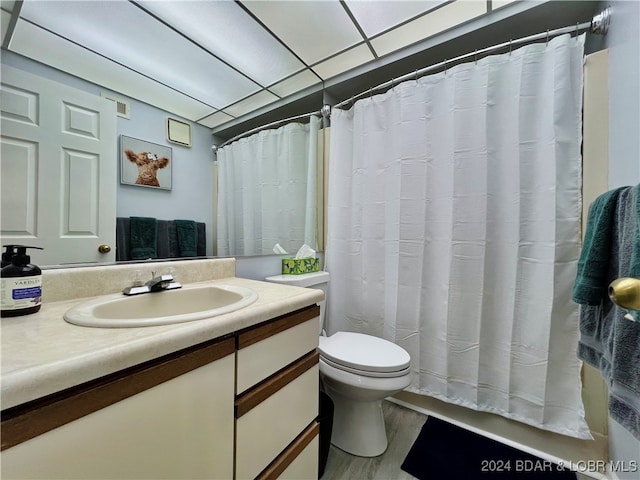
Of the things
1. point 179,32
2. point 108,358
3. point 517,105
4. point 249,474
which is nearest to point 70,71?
point 179,32

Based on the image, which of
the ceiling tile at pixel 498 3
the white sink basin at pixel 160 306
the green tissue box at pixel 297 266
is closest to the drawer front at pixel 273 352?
the white sink basin at pixel 160 306

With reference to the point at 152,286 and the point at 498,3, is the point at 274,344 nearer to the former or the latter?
the point at 152,286

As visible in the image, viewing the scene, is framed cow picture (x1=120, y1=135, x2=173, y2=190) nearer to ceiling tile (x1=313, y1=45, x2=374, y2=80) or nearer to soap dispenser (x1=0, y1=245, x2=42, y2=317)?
soap dispenser (x1=0, y1=245, x2=42, y2=317)

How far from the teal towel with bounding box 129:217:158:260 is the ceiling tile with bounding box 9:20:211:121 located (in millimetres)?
452

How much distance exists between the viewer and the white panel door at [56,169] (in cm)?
70

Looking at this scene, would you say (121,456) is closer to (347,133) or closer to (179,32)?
(179,32)

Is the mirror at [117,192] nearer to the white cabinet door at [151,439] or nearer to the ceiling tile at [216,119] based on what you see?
the ceiling tile at [216,119]

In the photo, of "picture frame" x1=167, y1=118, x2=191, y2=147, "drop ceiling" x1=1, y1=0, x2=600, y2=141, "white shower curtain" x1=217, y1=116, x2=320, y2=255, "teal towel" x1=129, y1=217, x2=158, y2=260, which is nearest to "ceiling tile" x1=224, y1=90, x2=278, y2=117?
"drop ceiling" x1=1, y1=0, x2=600, y2=141

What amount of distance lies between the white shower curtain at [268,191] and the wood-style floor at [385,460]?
1.08 meters

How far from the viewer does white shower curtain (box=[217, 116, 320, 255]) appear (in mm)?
1281

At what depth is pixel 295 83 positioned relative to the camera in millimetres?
1619

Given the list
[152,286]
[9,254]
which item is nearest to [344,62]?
[152,286]

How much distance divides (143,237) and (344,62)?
4.95 ft

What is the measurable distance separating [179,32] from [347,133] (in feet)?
3.39
